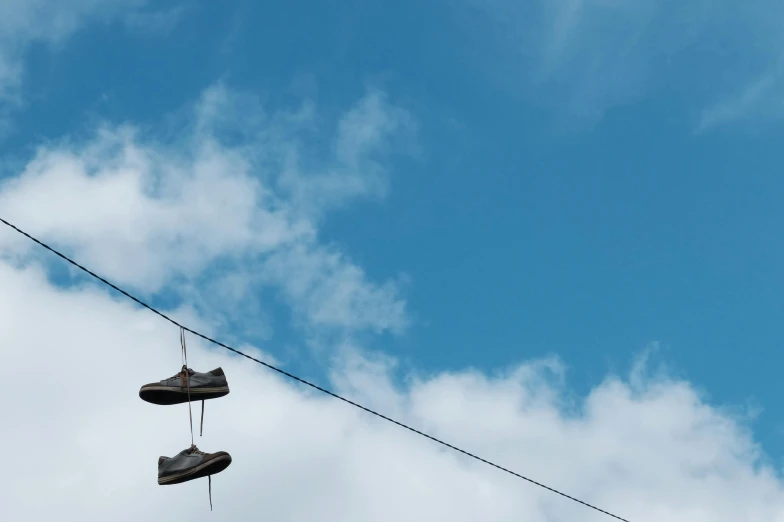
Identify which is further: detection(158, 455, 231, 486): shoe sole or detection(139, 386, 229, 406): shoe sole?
detection(139, 386, 229, 406): shoe sole

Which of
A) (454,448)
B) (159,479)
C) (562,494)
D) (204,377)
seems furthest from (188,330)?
(562,494)

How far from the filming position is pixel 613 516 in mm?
9023

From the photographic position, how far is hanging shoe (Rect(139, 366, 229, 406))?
28.0 ft

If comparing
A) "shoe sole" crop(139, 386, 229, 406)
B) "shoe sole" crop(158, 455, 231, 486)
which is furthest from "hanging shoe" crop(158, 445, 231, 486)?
"shoe sole" crop(139, 386, 229, 406)

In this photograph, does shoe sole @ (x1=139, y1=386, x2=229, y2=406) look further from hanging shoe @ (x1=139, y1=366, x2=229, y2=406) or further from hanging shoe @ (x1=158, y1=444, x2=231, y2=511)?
hanging shoe @ (x1=158, y1=444, x2=231, y2=511)

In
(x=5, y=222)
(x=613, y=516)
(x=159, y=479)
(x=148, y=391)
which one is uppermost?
(x=5, y=222)

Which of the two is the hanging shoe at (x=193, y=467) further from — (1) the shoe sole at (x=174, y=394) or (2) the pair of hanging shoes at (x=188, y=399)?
(1) the shoe sole at (x=174, y=394)

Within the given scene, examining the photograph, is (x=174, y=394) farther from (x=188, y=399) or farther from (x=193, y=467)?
(x=193, y=467)

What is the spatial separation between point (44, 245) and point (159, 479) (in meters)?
2.26

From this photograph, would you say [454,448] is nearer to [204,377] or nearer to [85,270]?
[204,377]

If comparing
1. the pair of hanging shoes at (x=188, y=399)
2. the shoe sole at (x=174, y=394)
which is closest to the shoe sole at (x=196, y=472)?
the pair of hanging shoes at (x=188, y=399)

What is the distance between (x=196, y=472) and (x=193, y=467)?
56mm

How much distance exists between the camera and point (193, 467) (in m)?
8.41

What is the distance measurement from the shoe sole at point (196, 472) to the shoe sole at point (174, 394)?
588 mm
